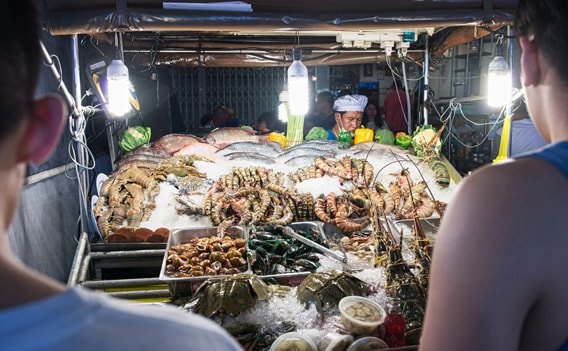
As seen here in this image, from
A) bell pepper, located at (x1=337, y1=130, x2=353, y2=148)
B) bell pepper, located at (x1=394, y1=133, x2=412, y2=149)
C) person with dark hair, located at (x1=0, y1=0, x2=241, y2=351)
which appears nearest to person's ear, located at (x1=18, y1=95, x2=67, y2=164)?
person with dark hair, located at (x1=0, y1=0, x2=241, y2=351)

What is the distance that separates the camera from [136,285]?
3.87 metres

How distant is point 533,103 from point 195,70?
12920 mm

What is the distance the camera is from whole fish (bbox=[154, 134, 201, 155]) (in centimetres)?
692

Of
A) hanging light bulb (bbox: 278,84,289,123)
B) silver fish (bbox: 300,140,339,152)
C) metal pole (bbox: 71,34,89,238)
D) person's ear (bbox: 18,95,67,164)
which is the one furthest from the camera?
hanging light bulb (bbox: 278,84,289,123)

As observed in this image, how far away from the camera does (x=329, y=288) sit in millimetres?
3090

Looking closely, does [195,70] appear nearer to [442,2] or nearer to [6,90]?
[442,2]

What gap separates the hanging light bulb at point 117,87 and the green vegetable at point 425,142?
443cm

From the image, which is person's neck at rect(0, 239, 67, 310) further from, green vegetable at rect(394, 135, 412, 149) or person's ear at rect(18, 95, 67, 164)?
green vegetable at rect(394, 135, 412, 149)

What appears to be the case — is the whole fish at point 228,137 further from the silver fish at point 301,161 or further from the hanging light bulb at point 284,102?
the silver fish at point 301,161

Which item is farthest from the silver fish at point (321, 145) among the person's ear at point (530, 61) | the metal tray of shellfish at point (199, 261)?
the person's ear at point (530, 61)

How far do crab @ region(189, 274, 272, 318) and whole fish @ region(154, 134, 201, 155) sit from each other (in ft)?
13.4

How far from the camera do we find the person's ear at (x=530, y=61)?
117 cm

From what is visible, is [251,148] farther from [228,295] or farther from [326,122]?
[228,295]

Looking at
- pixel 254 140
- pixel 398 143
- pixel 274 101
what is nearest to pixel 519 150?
pixel 398 143
